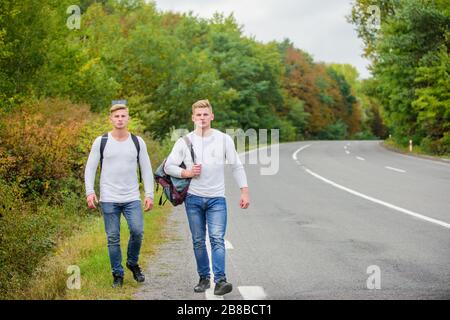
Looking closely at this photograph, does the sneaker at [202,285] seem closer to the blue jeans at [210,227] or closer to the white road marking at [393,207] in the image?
the blue jeans at [210,227]

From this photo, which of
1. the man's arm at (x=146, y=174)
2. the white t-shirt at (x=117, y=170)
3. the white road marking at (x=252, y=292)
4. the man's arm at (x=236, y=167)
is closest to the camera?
the white road marking at (x=252, y=292)

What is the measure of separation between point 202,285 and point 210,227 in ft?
1.91

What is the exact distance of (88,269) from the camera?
23.7 feet

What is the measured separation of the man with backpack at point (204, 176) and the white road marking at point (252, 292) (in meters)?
0.28

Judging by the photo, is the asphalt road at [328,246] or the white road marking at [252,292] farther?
the asphalt road at [328,246]

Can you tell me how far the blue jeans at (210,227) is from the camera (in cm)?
620

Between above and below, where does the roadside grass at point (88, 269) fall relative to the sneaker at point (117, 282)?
below

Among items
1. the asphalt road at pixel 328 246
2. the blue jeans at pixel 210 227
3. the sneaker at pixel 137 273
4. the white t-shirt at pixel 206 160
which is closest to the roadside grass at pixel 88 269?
the sneaker at pixel 137 273

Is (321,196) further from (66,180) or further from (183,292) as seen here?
(183,292)

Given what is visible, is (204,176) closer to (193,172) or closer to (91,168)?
(193,172)
